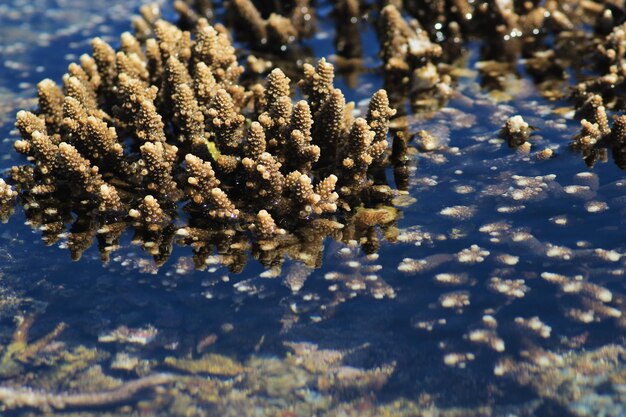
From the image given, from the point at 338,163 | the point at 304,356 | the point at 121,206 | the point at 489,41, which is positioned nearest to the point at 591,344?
the point at 304,356

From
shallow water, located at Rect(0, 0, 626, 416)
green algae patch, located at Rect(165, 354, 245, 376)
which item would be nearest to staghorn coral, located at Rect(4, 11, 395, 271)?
shallow water, located at Rect(0, 0, 626, 416)

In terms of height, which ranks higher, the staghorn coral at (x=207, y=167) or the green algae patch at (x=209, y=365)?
the staghorn coral at (x=207, y=167)

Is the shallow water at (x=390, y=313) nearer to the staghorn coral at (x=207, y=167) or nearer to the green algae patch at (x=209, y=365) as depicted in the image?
the green algae patch at (x=209, y=365)

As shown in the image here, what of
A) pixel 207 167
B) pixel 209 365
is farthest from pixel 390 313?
pixel 207 167

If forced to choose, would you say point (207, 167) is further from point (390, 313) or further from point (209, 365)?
point (390, 313)

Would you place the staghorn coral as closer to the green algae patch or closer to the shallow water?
the shallow water

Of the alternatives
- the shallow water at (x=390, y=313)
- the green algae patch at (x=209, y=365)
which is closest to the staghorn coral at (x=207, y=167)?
the shallow water at (x=390, y=313)
